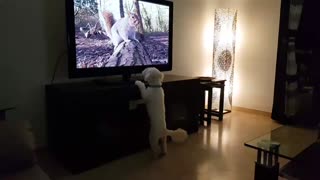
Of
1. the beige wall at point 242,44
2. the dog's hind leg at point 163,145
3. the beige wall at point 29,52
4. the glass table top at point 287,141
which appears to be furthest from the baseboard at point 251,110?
the beige wall at point 29,52

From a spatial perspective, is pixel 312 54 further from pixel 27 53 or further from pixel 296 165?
pixel 27 53

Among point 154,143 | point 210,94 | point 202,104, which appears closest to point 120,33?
point 154,143

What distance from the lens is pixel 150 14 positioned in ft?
9.21

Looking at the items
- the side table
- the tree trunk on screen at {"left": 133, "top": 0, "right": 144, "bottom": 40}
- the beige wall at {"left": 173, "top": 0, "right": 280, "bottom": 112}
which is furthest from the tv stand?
the beige wall at {"left": 173, "top": 0, "right": 280, "bottom": 112}

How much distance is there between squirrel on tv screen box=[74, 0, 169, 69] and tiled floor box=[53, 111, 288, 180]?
0.90 meters

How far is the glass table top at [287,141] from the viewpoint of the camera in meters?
1.78

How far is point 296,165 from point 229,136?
4.35ft

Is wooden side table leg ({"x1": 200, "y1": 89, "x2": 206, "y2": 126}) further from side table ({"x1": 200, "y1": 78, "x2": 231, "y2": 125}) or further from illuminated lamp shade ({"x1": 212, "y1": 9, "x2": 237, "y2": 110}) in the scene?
illuminated lamp shade ({"x1": 212, "y1": 9, "x2": 237, "y2": 110})

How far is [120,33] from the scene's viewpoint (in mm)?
2535

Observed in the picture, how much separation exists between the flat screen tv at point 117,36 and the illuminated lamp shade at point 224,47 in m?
1.08

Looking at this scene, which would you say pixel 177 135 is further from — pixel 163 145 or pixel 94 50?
pixel 94 50

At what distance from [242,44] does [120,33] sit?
2200 millimetres

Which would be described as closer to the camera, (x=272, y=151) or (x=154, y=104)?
(x=272, y=151)

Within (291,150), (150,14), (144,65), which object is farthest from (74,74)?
(291,150)
